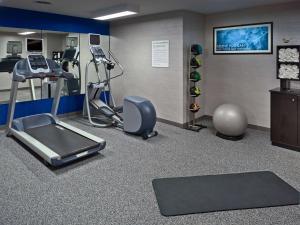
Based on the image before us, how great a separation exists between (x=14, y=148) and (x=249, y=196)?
145 inches

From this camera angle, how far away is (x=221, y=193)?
2.96 m

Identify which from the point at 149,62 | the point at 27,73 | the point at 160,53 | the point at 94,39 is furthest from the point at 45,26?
the point at 160,53

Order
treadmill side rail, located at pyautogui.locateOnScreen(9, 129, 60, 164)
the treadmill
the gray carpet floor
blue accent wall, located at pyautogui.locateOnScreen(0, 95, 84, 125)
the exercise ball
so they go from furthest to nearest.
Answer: blue accent wall, located at pyautogui.locateOnScreen(0, 95, 84, 125) → the exercise ball → the treadmill → treadmill side rail, located at pyautogui.locateOnScreen(9, 129, 60, 164) → the gray carpet floor

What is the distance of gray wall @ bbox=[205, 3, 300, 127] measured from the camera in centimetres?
478

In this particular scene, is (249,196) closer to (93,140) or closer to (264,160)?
(264,160)

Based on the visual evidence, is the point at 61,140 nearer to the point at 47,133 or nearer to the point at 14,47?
the point at 47,133

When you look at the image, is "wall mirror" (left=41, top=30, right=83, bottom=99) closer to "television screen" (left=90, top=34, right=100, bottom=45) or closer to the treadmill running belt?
"television screen" (left=90, top=34, right=100, bottom=45)

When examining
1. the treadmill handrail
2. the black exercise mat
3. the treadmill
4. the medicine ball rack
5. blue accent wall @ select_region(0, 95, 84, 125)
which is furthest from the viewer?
blue accent wall @ select_region(0, 95, 84, 125)

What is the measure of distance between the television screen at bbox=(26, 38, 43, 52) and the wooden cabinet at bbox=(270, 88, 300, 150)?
4776 millimetres

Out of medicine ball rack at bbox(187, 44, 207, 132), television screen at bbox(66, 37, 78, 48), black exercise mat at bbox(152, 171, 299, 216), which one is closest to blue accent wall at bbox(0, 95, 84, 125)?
television screen at bbox(66, 37, 78, 48)

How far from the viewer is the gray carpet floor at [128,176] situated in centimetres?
253

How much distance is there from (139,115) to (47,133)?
1.61 m

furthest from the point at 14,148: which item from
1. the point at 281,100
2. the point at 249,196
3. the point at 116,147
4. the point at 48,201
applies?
the point at 281,100

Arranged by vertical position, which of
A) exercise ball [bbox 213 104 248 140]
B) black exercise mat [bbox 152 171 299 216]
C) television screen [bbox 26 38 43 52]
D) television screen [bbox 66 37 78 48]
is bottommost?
black exercise mat [bbox 152 171 299 216]
